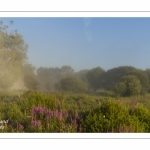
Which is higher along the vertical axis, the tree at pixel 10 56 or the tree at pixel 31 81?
the tree at pixel 10 56

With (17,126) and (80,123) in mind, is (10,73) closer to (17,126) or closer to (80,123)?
→ (17,126)

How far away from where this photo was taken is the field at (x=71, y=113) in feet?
21.6

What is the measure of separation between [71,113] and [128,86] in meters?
1.28

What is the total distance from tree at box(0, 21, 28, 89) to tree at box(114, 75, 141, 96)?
1.96m

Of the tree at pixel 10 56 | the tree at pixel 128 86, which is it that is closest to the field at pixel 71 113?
the tree at pixel 128 86

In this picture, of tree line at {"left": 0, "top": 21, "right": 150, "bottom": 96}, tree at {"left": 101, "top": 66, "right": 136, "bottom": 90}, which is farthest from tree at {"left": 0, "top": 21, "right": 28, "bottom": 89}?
tree at {"left": 101, "top": 66, "right": 136, "bottom": 90}

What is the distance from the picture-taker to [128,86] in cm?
694

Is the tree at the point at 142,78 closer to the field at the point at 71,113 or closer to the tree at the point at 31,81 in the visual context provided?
the field at the point at 71,113

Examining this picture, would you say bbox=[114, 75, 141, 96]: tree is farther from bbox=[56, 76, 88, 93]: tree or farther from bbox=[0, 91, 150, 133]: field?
bbox=[56, 76, 88, 93]: tree

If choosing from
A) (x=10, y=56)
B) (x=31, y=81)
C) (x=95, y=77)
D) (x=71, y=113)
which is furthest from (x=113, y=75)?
(x=10, y=56)

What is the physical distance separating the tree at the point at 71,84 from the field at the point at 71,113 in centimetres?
13
